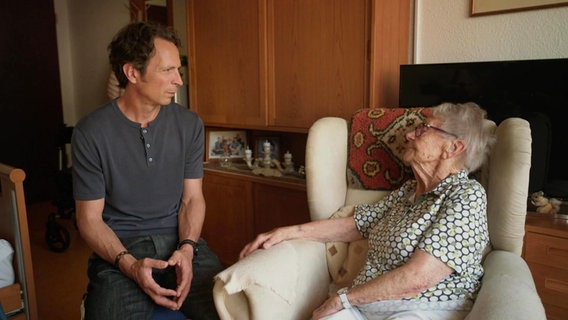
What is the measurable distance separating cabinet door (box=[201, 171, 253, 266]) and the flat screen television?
51.0 inches

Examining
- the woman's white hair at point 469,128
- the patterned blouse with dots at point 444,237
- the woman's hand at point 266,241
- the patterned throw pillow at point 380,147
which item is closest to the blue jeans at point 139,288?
the woman's hand at point 266,241

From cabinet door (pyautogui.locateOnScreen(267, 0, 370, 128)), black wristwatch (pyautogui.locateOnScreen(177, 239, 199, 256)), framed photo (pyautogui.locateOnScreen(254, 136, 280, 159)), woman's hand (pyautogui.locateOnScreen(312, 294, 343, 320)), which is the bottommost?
woman's hand (pyautogui.locateOnScreen(312, 294, 343, 320))

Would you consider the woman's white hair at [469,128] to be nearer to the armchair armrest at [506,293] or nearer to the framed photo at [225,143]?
the armchair armrest at [506,293]

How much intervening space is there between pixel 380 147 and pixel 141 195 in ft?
2.78

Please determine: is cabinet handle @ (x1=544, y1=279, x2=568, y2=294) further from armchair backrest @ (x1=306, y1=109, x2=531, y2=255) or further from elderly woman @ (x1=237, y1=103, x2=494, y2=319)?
elderly woman @ (x1=237, y1=103, x2=494, y2=319)

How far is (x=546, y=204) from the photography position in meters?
1.76

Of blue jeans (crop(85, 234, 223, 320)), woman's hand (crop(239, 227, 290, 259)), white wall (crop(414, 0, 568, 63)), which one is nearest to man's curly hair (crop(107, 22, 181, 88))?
blue jeans (crop(85, 234, 223, 320))

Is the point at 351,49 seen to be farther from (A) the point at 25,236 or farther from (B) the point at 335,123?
(A) the point at 25,236

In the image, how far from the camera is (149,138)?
5.09 ft

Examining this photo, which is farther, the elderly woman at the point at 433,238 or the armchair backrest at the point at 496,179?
the armchair backrest at the point at 496,179

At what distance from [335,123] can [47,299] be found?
1.95 metres

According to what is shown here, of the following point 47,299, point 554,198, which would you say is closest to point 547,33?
point 554,198

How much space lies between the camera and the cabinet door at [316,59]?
6.92 feet

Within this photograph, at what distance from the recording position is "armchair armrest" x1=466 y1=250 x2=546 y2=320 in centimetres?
101
